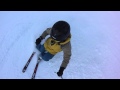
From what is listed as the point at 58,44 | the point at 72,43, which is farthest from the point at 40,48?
the point at 72,43

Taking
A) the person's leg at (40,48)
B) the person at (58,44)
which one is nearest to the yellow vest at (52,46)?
→ the person at (58,44)

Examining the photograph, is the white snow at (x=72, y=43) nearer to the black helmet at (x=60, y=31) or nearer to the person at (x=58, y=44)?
the person at (x=58, y=44)

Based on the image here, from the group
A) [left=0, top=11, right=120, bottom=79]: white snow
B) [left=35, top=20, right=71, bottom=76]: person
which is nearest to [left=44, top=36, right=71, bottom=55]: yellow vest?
[left=35, top=20, right=71, bottom=76]: person

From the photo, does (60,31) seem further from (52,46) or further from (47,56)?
(47,56)

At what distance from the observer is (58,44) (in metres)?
3.38

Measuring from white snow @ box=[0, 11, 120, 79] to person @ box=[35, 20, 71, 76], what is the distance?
25cm

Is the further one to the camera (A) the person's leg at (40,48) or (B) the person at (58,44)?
(A) the person's leg at (40,48)

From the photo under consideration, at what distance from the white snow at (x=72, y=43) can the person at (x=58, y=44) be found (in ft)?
0.81

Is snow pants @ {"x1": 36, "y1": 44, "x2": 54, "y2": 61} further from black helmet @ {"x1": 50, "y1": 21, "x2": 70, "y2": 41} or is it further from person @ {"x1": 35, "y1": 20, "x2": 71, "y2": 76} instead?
black helmet @ {"x1": 50, "y1": 21, "x2": 70, "y2": 41}

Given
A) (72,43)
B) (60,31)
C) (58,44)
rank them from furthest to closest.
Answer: (72,43), (58,44), (60,31)

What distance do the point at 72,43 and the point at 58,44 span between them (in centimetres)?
86

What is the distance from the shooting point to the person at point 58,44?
10.3ft
